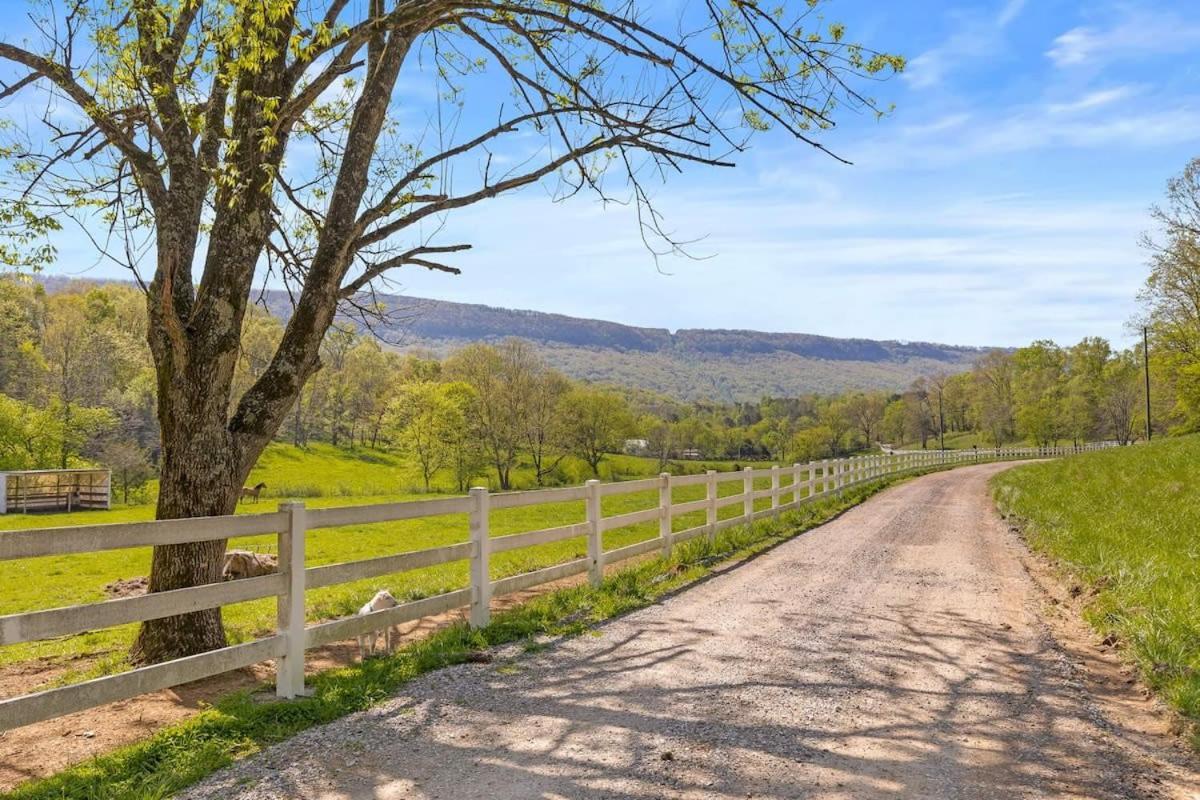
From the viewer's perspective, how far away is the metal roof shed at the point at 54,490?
3241 cm

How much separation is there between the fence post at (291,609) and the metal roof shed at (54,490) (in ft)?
106

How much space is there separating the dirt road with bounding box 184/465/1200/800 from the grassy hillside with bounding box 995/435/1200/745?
0.43 metres

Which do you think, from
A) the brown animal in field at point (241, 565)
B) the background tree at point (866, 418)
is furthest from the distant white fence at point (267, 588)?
the background tree at point (866, 418)

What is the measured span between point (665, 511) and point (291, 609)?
6.34 meters

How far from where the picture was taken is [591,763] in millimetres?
3943

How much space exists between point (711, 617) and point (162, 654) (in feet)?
15.3

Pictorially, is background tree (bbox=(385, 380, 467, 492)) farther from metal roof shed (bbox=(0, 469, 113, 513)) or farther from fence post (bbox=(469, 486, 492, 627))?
fence post (bbox=(469, 486, 492, 627))

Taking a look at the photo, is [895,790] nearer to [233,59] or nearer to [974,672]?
[974,672]

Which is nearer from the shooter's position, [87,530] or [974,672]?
[87,530]

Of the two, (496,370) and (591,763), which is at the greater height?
(496,370)

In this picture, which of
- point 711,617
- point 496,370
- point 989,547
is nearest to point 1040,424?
point 496,370

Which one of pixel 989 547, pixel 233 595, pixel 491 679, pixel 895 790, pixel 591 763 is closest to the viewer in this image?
pixel 895 790

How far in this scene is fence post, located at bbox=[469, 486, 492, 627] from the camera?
7.01m

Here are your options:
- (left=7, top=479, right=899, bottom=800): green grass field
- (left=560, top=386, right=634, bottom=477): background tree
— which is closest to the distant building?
(left=560, top=386, right=634, bottom=477): background tree
